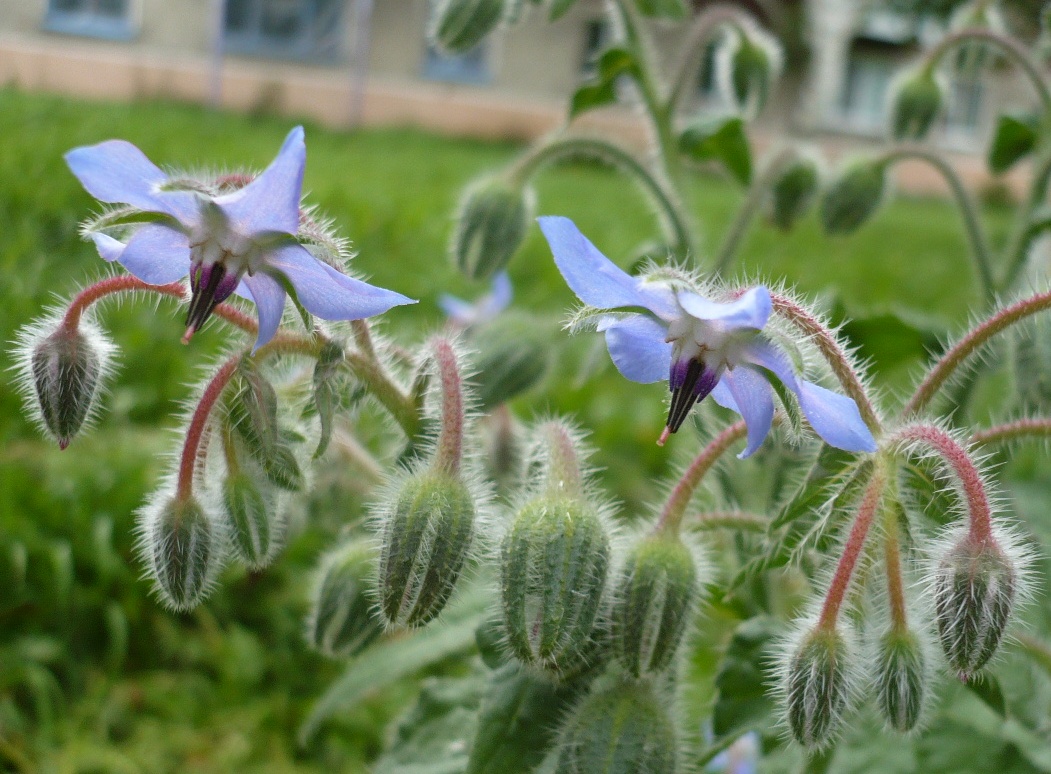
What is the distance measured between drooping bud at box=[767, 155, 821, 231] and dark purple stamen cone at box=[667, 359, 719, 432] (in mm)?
932

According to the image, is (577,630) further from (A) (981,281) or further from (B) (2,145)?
(B) (2,145)

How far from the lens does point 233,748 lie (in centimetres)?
156

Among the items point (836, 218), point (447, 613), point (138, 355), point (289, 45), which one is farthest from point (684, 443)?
point (289, 45)

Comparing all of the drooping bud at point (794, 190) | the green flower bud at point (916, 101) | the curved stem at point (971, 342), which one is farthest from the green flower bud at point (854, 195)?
the curved stem at point (971, 342)

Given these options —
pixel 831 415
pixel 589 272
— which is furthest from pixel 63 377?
pixel 831 415

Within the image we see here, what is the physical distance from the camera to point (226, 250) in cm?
83

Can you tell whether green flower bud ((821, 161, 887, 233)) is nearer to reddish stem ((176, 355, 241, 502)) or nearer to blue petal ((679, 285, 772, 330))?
blue petal ((679, 285, 772, 330))

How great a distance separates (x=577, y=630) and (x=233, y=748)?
86 centimetres

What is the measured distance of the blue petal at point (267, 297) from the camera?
845 mm

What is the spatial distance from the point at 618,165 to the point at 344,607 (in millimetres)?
743

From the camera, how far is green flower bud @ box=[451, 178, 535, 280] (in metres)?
1.52

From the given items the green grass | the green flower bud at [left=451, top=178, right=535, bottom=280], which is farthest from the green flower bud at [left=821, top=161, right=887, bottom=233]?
the green flower bud at [left=451, top=178, right=535, bottom=280]

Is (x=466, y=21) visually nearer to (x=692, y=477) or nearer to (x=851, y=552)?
(x=692, y=477)

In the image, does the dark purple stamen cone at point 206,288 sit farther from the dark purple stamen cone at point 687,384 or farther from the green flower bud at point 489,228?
the green flower bud at point 489,228
